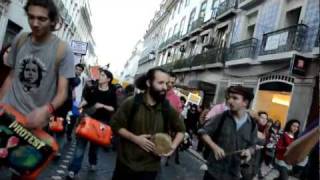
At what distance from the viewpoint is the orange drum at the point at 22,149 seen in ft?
10.4

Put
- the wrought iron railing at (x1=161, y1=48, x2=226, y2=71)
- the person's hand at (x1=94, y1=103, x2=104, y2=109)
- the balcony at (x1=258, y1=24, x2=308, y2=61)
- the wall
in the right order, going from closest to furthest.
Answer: the person's hand at (x1=94, y1=103, x2=104, y2=109), the balcony at (x1=258, y1=24, x2=308, y2=61), the wall, the wrought iron railing at (x1=161, y1=48, x2=226, y2=71)

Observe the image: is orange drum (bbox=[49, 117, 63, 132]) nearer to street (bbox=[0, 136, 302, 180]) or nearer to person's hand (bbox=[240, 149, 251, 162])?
street (bbox=[0, 136, 302, 180])

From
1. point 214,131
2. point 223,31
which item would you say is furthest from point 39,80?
point 223,31

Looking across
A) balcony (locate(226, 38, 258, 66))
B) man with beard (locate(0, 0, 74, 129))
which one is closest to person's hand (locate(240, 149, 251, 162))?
man with beard (locate(0, 0, 74, 129))

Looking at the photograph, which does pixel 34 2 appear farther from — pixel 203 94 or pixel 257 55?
pixel 203 94

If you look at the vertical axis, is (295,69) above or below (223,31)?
below

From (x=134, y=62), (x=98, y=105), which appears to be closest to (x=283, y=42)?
(x=98, y=105)

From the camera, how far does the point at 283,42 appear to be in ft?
58.6

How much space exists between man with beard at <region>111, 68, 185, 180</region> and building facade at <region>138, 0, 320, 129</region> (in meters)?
11.3

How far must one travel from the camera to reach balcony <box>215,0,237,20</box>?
84.3ft

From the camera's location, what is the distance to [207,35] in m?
31.6

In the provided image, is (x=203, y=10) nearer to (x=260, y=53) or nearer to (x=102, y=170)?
(x=260, y=53)

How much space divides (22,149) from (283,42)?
1563cm

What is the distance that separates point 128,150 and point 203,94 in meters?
25.1
